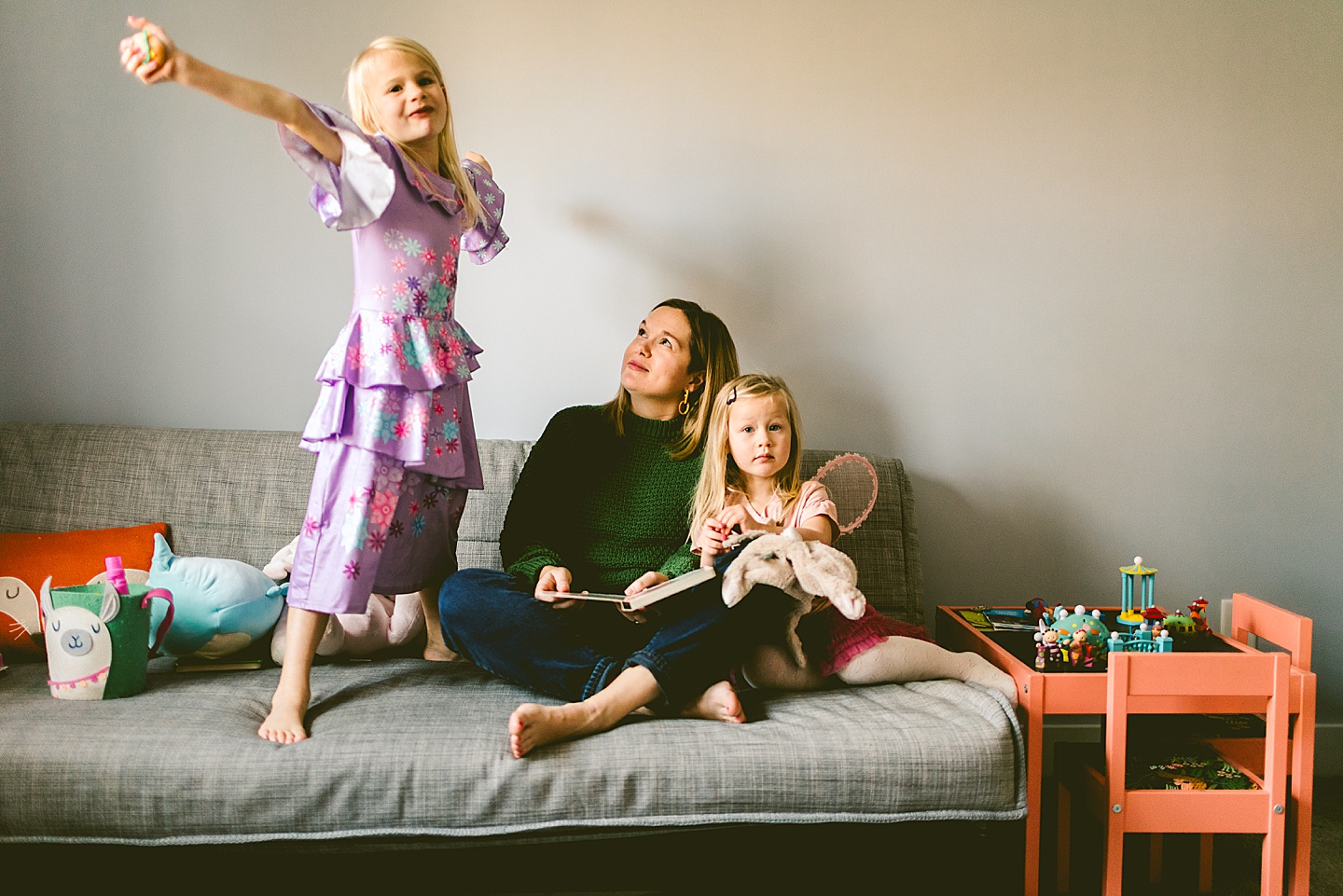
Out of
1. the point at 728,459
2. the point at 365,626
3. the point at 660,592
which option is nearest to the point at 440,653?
the point at 365,626

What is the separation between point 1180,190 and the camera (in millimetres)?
1996

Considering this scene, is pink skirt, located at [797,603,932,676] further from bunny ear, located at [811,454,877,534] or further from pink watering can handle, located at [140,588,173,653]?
pink watering can handle, located at [140,588,173,653]

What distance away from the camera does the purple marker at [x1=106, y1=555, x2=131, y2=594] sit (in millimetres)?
1412

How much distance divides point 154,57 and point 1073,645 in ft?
4.99

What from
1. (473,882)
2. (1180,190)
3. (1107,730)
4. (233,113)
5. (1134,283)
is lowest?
(473,882)

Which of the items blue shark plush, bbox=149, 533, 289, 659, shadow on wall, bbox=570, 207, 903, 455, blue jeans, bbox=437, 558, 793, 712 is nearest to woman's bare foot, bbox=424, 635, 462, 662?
blue jeans, bbox=437, 558, 793, 712

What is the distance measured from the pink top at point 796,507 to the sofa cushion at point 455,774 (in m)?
0.36

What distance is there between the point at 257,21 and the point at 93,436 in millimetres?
932

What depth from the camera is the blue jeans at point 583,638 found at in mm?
1351

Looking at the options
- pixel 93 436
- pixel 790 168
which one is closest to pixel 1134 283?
pixel 790 168

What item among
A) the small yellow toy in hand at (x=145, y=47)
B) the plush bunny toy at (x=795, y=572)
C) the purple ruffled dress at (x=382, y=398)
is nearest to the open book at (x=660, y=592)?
the plush bunny toy at (x=795, y=572)

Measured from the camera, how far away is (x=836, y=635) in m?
1.50

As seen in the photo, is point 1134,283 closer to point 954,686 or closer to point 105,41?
point 954,686

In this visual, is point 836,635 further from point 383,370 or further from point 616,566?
point 383,370
